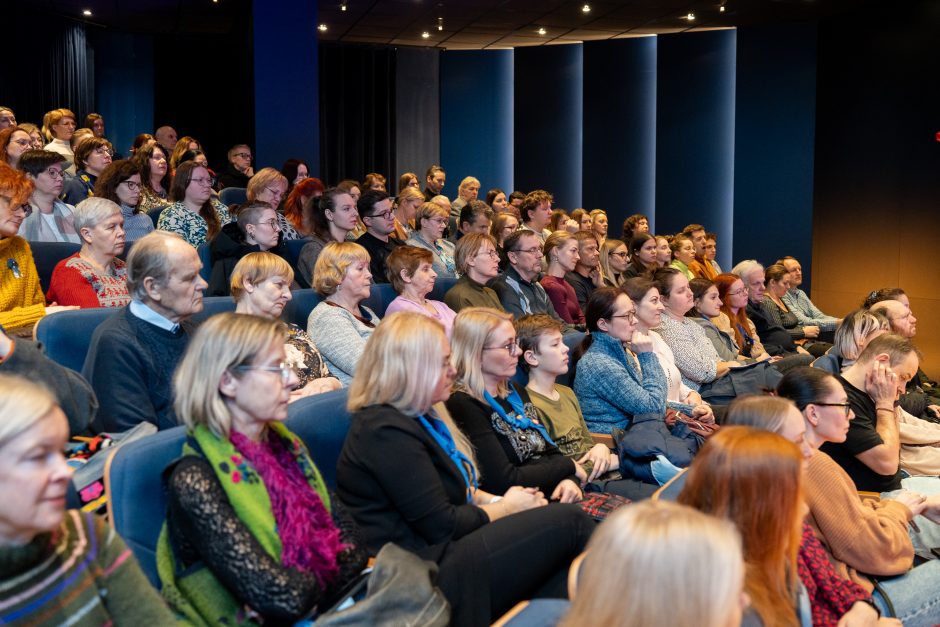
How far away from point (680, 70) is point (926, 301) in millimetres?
3884

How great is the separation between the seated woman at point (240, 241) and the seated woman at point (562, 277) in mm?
1782

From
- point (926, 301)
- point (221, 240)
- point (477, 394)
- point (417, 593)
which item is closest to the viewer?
point (417, 593)

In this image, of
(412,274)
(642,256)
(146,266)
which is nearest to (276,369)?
(146,266)

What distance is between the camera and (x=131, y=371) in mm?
2551

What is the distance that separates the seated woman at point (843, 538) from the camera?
2158 millimetres

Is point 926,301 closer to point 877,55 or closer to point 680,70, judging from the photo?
point 877,55

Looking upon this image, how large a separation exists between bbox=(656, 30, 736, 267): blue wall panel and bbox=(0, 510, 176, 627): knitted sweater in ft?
31.0

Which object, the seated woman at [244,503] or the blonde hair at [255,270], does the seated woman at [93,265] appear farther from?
the seated woman at [244,503]

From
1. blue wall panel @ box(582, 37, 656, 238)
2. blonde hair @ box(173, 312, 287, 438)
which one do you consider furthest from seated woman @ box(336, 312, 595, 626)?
blue wall panel @ box(582, 37, 656, 238)

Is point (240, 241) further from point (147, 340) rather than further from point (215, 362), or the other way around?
point (215, 362)

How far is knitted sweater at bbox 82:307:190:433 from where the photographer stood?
8.23 ft

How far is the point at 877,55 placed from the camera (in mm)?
8398

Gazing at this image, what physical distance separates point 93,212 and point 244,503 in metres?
2.18

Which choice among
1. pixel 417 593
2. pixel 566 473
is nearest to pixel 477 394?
pixel 566 473
